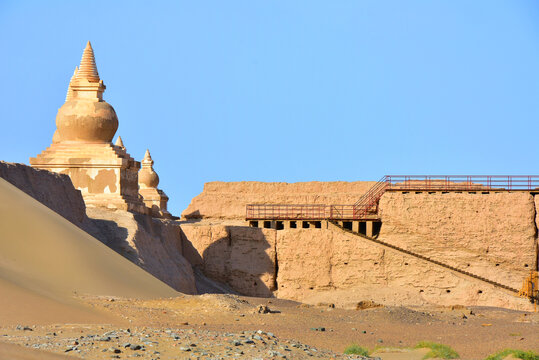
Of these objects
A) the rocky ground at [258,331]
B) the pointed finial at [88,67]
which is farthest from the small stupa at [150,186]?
the rocky ground at [258,331]

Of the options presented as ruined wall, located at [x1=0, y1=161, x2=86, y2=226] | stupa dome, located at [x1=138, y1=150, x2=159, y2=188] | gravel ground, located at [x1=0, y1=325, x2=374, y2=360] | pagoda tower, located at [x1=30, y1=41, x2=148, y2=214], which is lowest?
gravel ground, located at [x1=0, y1=325, x2=374, y2=360]

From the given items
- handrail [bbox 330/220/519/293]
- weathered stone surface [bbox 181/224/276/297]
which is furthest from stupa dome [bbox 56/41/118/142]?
handrail [bbox 330/220/519/293]

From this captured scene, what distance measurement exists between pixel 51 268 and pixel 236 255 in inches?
658

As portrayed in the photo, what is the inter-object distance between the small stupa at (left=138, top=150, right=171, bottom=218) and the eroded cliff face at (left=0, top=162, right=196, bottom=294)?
12570mm

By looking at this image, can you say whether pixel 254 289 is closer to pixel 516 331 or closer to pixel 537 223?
pixel 537 223

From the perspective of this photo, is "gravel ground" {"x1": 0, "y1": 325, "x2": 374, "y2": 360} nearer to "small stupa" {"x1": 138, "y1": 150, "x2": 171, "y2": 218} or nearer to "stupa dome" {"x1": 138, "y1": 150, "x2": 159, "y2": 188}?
"small stupa" {"x1": 138, "y1": 150, "x2": 171, "y2": 218}

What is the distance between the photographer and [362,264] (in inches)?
1444

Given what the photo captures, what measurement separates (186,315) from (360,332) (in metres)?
3.97

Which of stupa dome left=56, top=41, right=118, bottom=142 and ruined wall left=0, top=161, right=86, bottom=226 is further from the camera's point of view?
stupa dome left=56, top=41, right=118, bottom=142

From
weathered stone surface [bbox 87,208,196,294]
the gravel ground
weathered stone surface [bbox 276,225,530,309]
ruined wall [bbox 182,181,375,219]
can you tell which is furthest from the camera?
ruined wall [bbox 182,181,375,219]

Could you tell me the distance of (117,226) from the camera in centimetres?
3219

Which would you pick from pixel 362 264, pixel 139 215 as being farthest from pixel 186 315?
pixel 362 264

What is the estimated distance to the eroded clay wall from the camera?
3578 cm

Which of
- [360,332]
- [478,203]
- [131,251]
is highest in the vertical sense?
[478,203]
